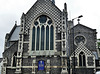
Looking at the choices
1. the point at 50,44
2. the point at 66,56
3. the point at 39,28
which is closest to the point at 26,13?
the point at 39,28

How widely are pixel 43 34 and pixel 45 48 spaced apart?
2.68m

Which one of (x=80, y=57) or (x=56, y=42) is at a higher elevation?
(x=56, y=42)

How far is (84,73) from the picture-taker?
21.2 meters

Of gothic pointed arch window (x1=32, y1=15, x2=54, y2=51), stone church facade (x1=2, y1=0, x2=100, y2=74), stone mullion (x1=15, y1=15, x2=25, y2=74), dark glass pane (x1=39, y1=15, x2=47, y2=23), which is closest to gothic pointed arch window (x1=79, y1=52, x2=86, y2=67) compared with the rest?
stone church facade (x1=2, y1=0, x2=100, y2=74)

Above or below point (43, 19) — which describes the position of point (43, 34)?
below

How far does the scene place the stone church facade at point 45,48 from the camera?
1972 cm

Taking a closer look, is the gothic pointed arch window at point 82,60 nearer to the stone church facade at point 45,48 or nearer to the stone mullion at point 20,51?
the stone church facade at point 45,48

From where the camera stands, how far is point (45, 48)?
20.8m

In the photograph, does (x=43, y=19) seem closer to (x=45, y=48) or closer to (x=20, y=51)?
(x=45, y=48)

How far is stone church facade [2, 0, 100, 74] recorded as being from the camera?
1972 cm

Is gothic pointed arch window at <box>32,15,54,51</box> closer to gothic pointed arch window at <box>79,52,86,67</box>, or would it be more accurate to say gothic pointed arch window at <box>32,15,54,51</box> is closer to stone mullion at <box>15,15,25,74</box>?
stone mullion at <box>15,15,25,74</box>

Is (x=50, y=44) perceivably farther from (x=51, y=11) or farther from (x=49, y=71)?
(x=51, y=11)

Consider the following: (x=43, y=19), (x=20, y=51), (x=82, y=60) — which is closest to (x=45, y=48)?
(x=20, y=51)

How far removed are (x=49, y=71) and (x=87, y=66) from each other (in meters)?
7.16
